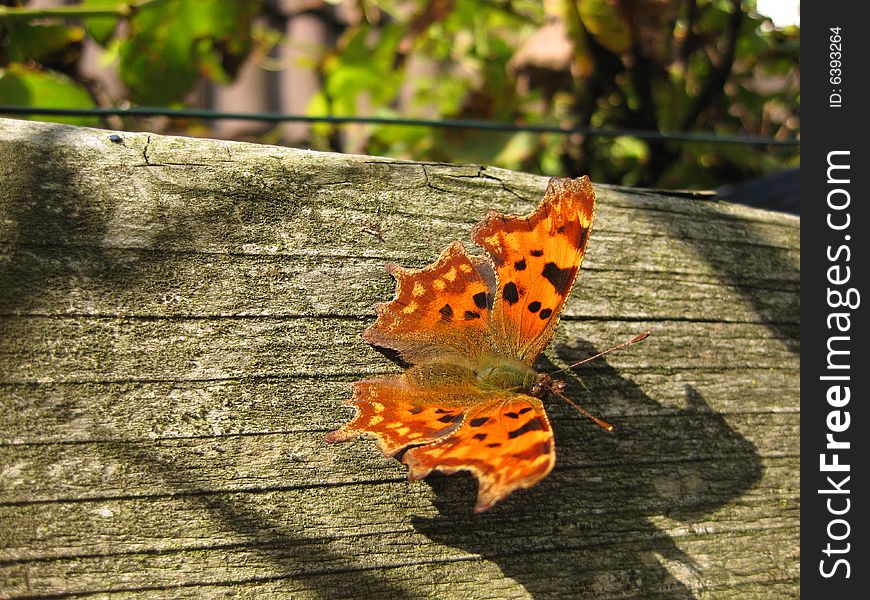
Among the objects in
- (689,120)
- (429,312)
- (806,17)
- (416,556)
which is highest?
(689,120)

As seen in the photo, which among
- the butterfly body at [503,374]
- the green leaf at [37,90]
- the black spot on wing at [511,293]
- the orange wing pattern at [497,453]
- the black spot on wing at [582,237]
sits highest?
the green leaf at [37,90]

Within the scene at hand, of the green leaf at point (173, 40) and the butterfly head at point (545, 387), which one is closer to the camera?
the butterfly head at point (545, 387)

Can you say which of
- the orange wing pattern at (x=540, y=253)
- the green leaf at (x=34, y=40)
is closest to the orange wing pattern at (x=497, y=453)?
the orange wing pattern at (x=540, y=253)

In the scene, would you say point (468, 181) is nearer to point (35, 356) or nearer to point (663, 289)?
point (663, 289)

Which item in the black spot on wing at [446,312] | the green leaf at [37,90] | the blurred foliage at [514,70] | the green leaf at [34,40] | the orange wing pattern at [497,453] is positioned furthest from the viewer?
the blurred foliage at [514,70]

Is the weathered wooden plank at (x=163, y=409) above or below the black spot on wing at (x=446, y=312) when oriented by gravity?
below

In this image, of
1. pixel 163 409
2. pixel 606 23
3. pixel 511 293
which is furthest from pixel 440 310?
pixel 606 23

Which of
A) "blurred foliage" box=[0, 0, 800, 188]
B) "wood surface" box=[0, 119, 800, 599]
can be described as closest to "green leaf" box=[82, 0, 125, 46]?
"blurred foliage" box=[0, 0, 800, 188]

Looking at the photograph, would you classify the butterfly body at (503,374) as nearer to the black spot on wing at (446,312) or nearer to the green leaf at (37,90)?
the black spot on wing at (446,312)

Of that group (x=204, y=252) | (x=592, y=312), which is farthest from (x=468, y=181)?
(x=204, y=252)
